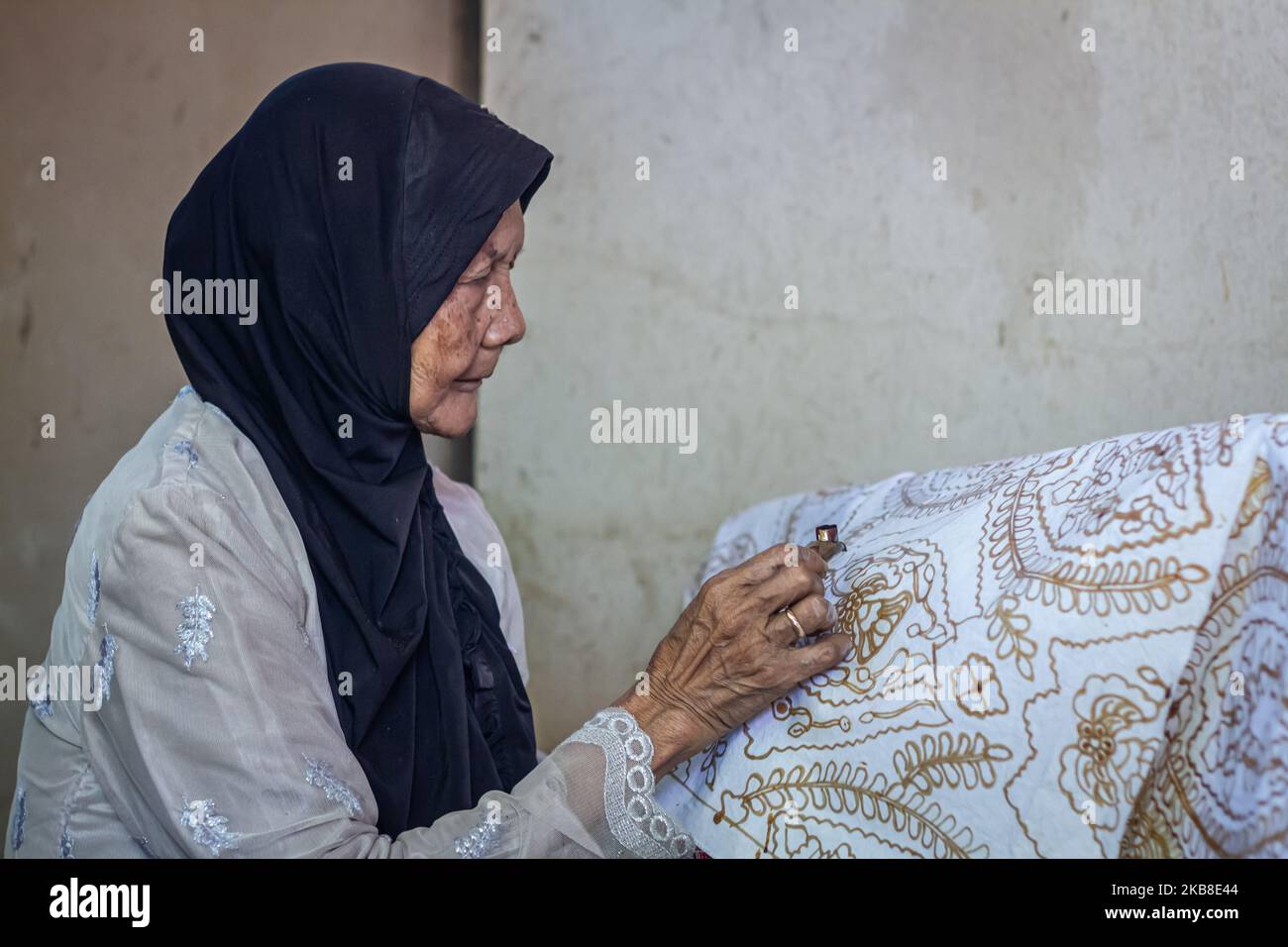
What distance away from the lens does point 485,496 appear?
2.45m

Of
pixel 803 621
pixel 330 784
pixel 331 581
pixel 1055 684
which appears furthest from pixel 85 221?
pixel 1055 684

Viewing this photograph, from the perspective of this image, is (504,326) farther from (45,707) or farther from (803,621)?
(45,707)

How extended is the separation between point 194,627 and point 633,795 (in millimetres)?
522

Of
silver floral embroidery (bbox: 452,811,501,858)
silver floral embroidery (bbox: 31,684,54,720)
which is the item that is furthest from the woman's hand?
silver floral embroidery (bbox: 31,684,54,720)

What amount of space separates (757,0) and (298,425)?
1.48 meters

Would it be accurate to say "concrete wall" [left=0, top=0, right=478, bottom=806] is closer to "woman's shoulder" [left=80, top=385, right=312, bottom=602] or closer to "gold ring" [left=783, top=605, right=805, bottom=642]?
"woman's shoulder" [left=80, top=385, right=312, bottom=602]

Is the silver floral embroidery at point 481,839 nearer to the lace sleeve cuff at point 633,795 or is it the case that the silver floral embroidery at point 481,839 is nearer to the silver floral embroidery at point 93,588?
the lace sleeve cuff at point 633,795

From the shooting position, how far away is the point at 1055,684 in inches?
44.1

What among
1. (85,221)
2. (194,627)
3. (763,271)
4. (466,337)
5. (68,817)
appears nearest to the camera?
(194,627)

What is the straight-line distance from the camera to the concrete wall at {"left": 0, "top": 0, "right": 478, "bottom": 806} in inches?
89.7

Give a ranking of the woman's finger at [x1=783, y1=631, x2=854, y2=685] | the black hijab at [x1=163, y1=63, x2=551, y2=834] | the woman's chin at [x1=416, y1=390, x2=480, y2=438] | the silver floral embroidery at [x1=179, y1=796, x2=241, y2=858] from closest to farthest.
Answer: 1. the silver floral embroidery at [x1=179, y1=796, x2=241, y2=858]
2. the woman's finger at [x1=783, y1=631, x2=854, y2=685]
3. the black hijab at [x1=163, y1=63, x2=551, y2=834]
4. the woman's chin at [x1=416, y1=390, x2=480, y2=438]

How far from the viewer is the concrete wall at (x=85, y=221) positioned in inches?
89.7
